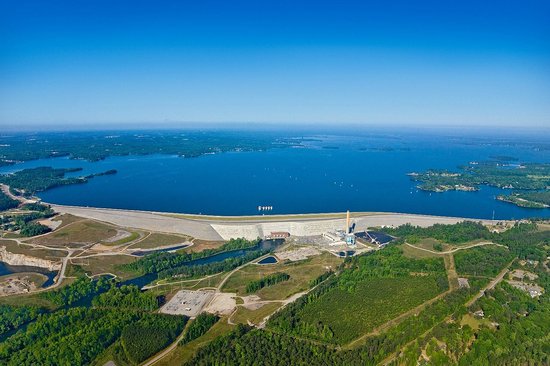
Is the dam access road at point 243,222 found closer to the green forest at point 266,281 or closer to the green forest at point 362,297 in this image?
the green forest at point 362,297

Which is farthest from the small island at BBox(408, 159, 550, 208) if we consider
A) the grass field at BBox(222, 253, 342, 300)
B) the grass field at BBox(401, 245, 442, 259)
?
the grass field at BBox(222, 253, 342, 300)

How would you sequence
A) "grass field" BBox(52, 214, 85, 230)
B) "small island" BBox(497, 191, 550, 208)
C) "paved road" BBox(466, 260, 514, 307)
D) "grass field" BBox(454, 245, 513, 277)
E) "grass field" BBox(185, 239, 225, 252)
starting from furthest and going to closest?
"small island" BBox(497, 191, 550, 208) → "grass field" BBox(52, 214, 85, 230) → "grass field" BBox(185, 239, 225, 252) → "grass field" BBox(454, 245, 513, 277) → "paved road" BBox(466, 260, 514, 307)

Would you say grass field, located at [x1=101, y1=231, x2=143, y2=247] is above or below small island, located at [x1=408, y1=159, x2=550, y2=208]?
below

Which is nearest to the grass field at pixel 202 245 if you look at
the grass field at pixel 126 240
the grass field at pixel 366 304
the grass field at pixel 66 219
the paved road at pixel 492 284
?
the grass field at pixel 126 240

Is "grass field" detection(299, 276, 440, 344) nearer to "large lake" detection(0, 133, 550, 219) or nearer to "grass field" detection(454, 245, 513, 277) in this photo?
"grass field" detection(454, 245, 513, 277)

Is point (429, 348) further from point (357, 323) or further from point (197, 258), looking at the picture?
point (197, 258)

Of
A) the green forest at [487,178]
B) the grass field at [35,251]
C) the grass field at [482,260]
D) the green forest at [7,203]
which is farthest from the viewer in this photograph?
the green forest at [487,178]
